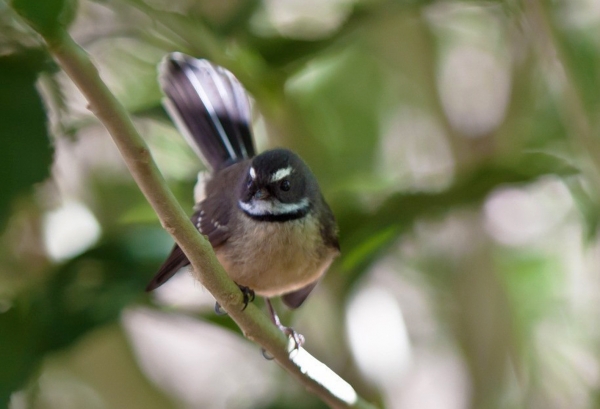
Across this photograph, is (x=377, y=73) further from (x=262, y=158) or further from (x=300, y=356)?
(x=300, y=356)

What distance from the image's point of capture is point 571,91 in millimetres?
1874

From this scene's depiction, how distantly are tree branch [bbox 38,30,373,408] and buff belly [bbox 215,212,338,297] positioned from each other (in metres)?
0.42

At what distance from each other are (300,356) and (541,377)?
5.34ft

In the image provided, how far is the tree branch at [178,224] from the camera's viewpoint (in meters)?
0.93

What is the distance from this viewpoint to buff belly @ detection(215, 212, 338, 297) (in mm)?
1884

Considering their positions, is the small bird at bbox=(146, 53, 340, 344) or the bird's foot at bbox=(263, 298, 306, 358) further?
the small bird at bbox=(146, 53, 340, 344)

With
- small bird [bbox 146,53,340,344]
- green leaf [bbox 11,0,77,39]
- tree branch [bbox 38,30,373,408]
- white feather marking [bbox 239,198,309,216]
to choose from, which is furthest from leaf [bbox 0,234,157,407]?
green leaf [bbox 11,0,77,39]

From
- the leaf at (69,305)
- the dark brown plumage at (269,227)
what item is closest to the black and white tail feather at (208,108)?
the dark brown plumage at (269,227)

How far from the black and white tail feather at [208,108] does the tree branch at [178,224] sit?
97 cm

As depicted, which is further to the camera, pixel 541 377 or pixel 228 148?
pixel 541 377

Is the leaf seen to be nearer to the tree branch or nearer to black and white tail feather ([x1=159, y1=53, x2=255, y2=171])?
black and white tail feather ([x1=159, y1=53, x2=255, y2=171])

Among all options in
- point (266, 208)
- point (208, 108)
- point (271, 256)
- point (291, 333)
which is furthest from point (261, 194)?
point (208, 108)

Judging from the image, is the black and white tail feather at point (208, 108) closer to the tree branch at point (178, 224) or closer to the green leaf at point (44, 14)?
the tree branch at point (178, 224)

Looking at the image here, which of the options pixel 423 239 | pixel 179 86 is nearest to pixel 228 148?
pixel 179 86
